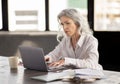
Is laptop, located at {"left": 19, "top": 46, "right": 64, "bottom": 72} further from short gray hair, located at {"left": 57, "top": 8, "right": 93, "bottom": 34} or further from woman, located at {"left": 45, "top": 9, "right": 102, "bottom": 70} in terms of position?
short gray hair, located at {"left": 57, "top": 8, "right": 93, "bottom": 34}

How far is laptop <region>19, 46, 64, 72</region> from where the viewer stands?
221cm

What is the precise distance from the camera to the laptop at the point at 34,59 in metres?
2.21

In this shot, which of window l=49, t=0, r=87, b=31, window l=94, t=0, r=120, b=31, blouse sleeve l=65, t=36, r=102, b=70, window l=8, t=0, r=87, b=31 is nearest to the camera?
blouse sleeve l=65, t=36, r=102, b=70

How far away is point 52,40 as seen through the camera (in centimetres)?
471

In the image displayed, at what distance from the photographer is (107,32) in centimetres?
448

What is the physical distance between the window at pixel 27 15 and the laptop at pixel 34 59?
109 inches

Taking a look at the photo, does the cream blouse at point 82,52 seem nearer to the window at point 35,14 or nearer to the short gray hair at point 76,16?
the short gray hair at point 76,16

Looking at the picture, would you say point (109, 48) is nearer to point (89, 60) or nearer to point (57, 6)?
point (57, 6)

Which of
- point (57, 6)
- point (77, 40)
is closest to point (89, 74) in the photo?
point (77, 40)

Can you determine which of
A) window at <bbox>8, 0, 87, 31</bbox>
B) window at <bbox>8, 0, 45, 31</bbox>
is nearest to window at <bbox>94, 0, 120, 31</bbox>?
window at <bbox>8, 0, 87, 31</bbox>

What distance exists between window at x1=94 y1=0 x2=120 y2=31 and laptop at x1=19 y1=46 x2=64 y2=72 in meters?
2.59

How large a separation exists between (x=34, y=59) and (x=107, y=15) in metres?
2.82

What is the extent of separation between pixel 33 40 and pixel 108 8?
1.37m

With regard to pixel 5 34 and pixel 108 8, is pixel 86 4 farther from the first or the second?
pixel 5 34
